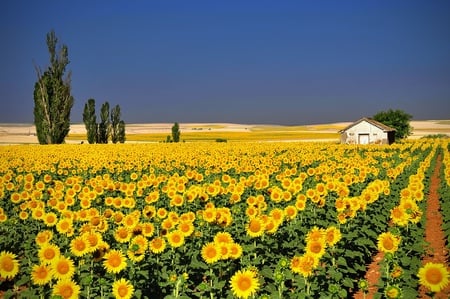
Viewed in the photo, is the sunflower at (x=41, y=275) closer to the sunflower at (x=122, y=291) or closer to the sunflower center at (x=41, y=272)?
the sunflower center at (x=41, y=272)

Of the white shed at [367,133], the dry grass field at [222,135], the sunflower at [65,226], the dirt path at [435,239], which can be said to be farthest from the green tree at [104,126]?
the sunflower at [65,226]

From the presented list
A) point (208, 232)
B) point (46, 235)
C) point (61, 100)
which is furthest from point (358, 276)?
point (61, 100)

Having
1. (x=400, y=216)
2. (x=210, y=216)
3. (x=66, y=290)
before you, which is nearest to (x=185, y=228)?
(x=210, y=216)

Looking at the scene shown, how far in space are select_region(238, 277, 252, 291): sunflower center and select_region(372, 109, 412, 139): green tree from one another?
218 feet

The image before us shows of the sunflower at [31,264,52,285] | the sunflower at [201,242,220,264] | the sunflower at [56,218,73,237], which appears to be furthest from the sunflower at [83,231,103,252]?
the sunflower at [56,218,73,237]

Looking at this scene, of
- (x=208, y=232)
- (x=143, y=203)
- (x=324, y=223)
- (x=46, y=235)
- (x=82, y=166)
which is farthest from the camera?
(x=82, y=166)

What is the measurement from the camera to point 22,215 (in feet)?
25.3

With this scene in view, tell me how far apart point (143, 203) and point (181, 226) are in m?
4.99

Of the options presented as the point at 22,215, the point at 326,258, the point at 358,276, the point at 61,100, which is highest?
the point at 61,100

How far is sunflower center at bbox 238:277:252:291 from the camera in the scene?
435cm

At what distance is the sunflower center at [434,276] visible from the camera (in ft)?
12.6

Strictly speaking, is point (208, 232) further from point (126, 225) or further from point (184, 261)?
point (126, 225)

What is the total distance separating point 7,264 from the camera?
4625mm

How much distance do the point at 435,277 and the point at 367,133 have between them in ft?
169
